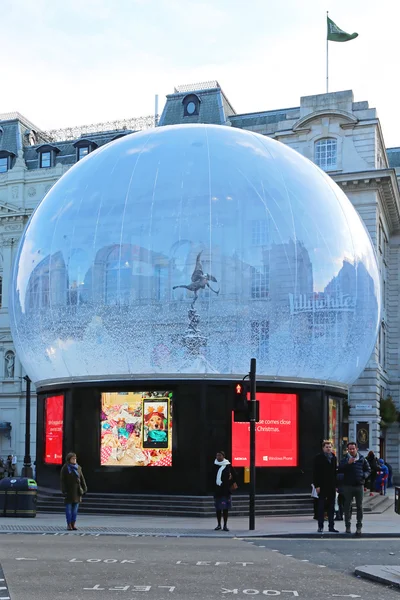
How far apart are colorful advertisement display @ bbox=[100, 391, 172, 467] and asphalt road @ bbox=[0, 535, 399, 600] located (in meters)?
7.05

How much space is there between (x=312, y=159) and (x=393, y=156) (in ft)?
39.2

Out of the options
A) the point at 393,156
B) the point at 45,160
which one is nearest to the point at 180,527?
the point at 393,156

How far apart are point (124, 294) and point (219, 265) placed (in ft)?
8.55

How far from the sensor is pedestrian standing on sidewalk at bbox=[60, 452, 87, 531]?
2091 centimetres

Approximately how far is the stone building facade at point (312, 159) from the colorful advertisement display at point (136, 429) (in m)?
30.1

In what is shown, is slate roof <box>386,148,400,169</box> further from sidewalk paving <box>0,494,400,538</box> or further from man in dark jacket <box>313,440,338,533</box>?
man in dark jacket <box>313,440,338,533</box>

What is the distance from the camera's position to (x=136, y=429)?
1017 inches

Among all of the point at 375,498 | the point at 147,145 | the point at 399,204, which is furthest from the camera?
the point at 399,204

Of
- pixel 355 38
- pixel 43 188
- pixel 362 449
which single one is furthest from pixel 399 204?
pixel 43 188

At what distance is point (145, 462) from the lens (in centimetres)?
2562

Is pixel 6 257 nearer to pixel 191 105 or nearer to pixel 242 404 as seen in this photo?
pixel 191 105

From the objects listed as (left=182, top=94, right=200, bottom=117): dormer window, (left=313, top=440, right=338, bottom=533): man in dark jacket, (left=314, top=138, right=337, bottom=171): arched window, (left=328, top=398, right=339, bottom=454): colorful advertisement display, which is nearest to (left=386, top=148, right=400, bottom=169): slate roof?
(left=314, top=138, right=337, bottom=171): arched window

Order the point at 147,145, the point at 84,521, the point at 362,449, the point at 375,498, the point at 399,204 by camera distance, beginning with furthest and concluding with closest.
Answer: the point at 399,204 < the point at 362,449 < the point at 375,498 < the point at 147,145 < the point at 84,521

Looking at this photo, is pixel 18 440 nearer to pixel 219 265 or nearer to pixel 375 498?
pixel 375 498
